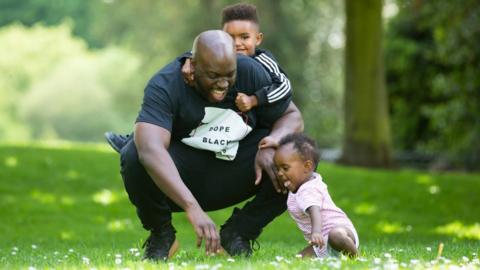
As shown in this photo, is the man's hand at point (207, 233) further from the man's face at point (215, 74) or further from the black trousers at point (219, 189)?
the man's face at point (215, 74)

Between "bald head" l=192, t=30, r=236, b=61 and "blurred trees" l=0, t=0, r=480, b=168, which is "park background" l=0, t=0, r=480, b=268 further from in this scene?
"bald head" l=192, t=30, r=236, b=61

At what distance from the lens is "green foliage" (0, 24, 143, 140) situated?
4853 cm

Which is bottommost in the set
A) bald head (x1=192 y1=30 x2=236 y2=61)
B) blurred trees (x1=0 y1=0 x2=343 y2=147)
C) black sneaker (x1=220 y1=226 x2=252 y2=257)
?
black sneaker (x1=220 y1=226 x2=252 y2=257)

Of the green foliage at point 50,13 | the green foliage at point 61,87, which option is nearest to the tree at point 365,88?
the green foliage at point 61,87

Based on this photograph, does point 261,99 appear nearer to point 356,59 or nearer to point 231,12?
point 231,12

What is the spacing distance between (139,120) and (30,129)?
149 ft

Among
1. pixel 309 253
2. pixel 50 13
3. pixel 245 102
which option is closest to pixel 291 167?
pixel 245 102

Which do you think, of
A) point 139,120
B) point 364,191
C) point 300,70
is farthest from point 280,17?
point 139,120

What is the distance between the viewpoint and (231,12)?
6.95 m

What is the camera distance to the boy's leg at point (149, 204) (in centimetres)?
555

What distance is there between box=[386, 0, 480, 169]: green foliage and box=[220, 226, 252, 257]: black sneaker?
38.9ft

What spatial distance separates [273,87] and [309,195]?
0.85 metres

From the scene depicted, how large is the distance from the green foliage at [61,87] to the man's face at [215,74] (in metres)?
41.2

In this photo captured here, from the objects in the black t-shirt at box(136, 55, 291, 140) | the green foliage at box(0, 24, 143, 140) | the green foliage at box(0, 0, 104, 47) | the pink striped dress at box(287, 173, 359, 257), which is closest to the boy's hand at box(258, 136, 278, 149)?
the black t-shirt at box(136, 55, 291, 140)
